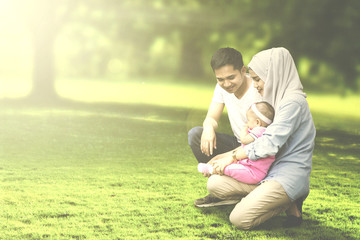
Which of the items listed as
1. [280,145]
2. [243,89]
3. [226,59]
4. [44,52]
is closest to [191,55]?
[44,52]

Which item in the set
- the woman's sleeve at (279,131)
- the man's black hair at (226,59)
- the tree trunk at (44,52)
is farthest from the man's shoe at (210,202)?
the tree trunk at (44,52)

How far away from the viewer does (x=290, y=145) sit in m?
3.51

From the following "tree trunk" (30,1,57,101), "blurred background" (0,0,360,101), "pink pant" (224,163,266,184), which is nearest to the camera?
"pink pant" (224,163,266,184)

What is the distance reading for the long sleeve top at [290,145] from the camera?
335 centimetres

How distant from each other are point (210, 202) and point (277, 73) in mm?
1385

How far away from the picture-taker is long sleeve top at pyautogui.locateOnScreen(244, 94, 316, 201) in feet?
11.0

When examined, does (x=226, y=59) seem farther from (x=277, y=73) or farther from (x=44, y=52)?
(x=44, y=52)

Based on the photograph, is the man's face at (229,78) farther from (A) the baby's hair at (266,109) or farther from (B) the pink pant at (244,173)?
(B) the pink pant at (244,173)

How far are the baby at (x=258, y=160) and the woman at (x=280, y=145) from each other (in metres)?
0.06

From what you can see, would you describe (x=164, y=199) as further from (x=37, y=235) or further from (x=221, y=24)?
(x=221, y=24)

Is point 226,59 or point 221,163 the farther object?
point 226,59

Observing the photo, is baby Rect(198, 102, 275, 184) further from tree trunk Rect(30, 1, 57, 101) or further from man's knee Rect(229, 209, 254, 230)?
tree trunk Rect(30, 1, 57, 101)

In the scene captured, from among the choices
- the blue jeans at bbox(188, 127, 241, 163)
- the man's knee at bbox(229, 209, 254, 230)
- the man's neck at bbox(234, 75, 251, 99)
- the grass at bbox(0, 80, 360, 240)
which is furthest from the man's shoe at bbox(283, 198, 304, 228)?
the man's neck at bbox(234, 75, 251, 99)

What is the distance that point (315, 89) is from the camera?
1697cm
